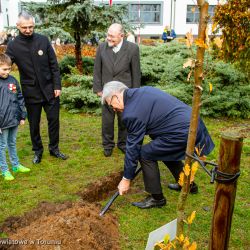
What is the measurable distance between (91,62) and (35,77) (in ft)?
20.3

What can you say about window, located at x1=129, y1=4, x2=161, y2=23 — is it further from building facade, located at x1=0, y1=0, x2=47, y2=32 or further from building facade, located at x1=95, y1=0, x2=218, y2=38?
building facade, located at x1=0, y1=0, x2=47, y2=32

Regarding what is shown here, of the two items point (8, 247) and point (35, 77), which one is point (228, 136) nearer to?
point (8, 247)

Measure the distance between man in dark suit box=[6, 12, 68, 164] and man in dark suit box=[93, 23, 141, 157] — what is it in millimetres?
800

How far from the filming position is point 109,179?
4.81 metres

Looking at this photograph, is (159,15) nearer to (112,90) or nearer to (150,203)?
(150,203)

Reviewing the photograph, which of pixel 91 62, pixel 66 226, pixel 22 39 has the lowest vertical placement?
pixel 66 226

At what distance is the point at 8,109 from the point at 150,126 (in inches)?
78.4

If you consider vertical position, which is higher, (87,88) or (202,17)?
(202,17)

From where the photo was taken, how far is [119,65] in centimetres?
552

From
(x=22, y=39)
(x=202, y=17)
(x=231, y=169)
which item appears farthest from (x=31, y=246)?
(x=22, y=39)

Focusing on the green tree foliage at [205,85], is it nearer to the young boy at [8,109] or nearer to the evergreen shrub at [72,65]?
the evergreen shrub at [72,65]

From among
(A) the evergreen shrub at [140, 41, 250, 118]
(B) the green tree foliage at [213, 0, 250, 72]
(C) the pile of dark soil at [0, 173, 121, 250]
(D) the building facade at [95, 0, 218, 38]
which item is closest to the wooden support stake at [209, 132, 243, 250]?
(C) the pile of dark soil at [0, 173, 121, 250]

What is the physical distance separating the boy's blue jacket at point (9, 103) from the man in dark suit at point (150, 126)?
1573 millimetres

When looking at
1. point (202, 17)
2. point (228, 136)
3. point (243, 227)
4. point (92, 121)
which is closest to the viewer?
point (202, 17)
